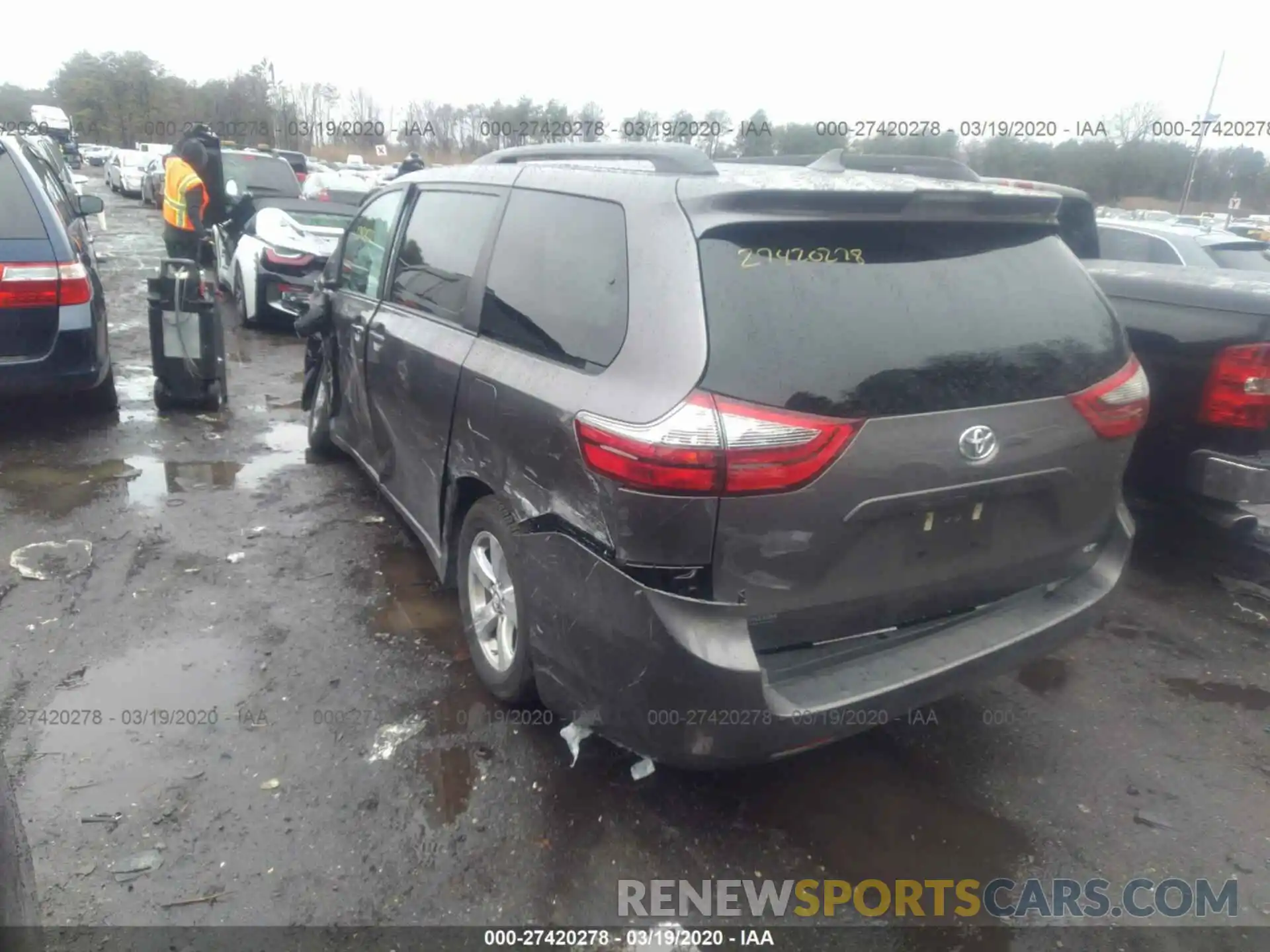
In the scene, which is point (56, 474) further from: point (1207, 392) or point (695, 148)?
point (1207, 392)

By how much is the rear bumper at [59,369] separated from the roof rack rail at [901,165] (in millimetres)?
4694

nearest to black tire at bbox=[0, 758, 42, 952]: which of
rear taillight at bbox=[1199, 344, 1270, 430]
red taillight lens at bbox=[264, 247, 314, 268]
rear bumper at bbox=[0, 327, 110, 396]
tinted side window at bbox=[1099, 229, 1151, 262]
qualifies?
rear bumper at bbox=[0, 327, 110, 396]

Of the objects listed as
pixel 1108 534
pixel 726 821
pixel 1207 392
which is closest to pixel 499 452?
pixel 726 821

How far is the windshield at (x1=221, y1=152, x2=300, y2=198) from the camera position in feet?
48.4

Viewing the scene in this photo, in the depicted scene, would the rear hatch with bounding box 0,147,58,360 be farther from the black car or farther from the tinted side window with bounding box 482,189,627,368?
the black car

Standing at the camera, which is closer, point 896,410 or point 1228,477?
point 896,410

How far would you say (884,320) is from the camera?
2.39 meters

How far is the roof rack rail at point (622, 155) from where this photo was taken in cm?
265

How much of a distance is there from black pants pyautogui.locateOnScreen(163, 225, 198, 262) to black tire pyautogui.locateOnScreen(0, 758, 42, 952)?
333 inches

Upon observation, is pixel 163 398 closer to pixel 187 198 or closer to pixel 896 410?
pixel 187 198

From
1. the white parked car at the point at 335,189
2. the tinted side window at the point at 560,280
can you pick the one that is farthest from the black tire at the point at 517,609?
the white parked car at the point at 335,189

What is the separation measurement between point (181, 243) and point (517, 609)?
8.53 metres

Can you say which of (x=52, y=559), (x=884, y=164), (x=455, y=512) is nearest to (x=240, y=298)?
(x=52, y=559)

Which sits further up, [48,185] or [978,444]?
[48,185]
